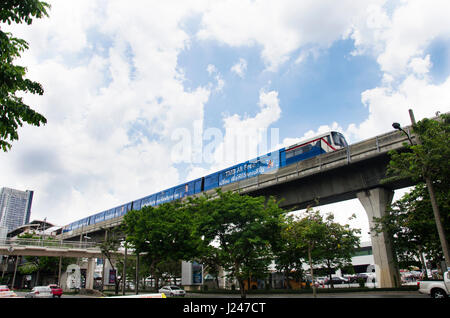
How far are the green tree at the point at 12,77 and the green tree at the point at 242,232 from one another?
18.6 m

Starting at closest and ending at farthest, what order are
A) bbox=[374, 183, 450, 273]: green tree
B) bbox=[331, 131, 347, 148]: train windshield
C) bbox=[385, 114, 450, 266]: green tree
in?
bbox=[385, 114, 450, 266]: green tree, bbox=[374, 183, 450, 273]: green tree, bbox=[331, 131, 347, 148]: train windshield

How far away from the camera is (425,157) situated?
16.7 meters

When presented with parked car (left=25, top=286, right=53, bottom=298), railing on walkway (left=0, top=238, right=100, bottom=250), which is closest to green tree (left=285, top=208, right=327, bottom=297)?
parked car (left=25, top=286, right=53, bottom=298)

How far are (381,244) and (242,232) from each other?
12069 millimetres

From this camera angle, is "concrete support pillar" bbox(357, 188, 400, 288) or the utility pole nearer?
the utility pole

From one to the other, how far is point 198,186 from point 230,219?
708 inches

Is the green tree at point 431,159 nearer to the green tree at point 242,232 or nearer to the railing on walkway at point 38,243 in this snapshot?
the green tree at point 242,232

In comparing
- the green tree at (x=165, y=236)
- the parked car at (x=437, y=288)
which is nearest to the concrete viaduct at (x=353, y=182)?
the parked car at (x=437, y=288)

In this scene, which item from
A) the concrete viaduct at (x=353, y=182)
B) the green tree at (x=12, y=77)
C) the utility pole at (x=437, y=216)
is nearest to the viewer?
the green tree at (x=12, y=77)

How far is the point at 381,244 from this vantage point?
26844 mm

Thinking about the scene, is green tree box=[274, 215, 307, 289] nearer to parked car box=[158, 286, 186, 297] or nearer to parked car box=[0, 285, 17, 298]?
parked car box=[158, 286, 186, 297]

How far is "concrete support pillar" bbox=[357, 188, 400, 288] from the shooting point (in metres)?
26.4

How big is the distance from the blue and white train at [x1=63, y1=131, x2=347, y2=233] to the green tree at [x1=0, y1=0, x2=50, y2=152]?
84.5ft

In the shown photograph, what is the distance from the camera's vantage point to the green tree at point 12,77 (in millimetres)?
8539
